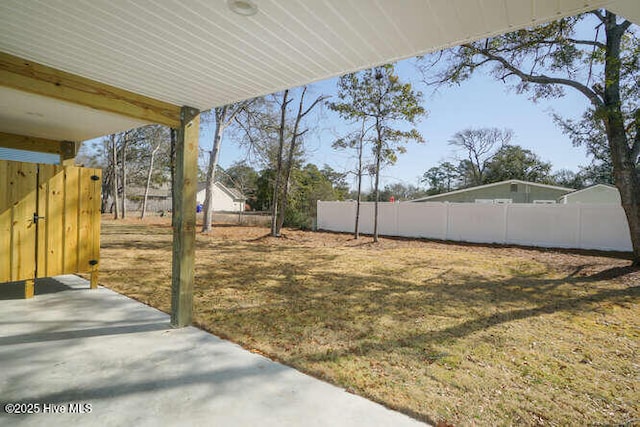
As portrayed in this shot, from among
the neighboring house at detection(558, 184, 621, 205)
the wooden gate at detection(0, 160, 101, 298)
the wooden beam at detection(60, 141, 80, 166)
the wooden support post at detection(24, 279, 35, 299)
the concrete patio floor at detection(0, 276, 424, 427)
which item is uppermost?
the neighboring house at detection(558, 184, 621, 205)

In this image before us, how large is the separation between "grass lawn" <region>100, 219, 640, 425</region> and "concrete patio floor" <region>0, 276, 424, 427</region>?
234 mm

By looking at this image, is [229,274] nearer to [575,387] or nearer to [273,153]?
[575,387]

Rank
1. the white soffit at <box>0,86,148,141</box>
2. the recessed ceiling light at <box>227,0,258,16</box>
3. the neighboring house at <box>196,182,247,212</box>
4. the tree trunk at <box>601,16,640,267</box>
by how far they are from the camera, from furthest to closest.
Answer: the neighboring house at <box>196,182,247,212</box> < the tree trunk at <box>601,16,640,267</box> < the white soffit at <box>0,86,148,141</box> < the recessed ceiling light at <box>227,0,258,16</box>

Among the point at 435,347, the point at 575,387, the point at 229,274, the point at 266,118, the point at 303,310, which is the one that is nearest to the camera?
the point at 575,387

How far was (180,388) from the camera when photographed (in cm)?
204

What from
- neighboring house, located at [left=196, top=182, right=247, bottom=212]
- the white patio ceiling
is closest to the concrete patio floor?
the white patio ceiling

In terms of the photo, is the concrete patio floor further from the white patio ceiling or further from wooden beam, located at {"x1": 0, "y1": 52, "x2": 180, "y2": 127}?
the white patio ceiling

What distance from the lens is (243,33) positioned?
196cm

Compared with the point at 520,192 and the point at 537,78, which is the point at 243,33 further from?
the point at 520,192

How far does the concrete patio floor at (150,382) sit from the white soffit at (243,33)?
7.56ft

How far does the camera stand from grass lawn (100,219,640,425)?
205 centimetres

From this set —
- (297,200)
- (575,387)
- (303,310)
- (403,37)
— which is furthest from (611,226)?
(297,200)

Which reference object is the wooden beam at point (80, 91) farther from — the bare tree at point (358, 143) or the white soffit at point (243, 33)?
the bare tree at point (358, 143)

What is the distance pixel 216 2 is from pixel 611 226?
1171 cm
